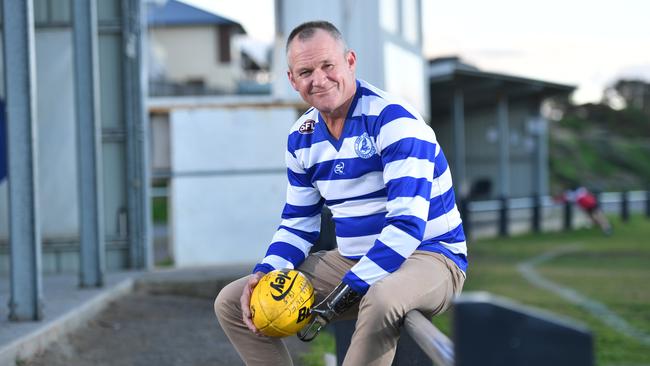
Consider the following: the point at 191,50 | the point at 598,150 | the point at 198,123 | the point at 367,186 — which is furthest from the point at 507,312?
the point at 598,150

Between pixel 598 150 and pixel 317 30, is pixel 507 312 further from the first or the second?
pixel 598 150

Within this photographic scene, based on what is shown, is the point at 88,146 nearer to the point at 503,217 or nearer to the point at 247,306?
the point at 247,306

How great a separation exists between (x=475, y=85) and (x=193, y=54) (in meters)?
33.6

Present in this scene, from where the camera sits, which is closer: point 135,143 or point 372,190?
point 372,190

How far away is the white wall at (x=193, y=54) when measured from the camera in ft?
183

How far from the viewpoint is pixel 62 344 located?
6934 mm

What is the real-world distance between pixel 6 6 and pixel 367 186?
4.16m

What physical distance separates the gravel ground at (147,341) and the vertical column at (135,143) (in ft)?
5.93

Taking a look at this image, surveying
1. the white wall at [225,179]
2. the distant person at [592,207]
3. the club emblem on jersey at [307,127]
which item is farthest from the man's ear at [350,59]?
the distant person at [592,207]

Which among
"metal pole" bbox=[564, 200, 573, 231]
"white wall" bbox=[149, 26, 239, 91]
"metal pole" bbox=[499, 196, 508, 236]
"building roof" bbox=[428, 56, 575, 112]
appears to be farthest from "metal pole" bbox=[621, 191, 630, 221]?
"white wall" bbox=[149, 26, 239, 91]

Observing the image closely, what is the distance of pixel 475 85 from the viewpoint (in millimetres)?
25750

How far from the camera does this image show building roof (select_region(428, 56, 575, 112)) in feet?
77.6

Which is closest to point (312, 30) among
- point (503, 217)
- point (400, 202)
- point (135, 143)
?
point (400, 202)

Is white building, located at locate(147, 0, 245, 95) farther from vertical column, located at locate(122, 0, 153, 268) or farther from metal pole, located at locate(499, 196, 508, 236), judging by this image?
vertical column, located at locate(122, 0, 153, 268)
